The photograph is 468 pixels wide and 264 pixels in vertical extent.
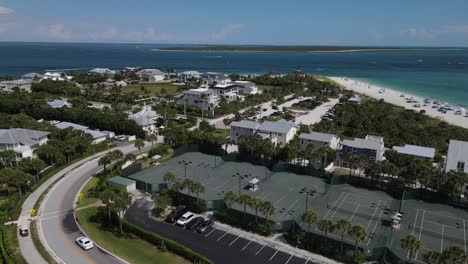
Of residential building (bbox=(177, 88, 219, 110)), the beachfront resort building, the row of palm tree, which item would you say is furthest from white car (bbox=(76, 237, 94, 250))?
residential building (bbox=(177, 88, 219, 110))

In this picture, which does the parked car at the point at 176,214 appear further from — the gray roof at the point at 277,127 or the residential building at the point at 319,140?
the gray roof at the point at 277,127

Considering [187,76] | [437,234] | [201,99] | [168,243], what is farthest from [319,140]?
[187,76]

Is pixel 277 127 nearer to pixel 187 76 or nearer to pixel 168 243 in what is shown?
pixel 168 243

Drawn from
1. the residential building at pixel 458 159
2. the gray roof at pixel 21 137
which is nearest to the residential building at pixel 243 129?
the residential building at pixel 458 159

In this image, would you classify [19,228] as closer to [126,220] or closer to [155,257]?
[126,220]

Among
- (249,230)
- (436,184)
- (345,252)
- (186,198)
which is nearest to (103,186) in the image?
(186,198)

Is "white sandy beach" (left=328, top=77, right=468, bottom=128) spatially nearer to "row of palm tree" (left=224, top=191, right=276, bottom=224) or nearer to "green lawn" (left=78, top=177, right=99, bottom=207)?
"row of palm tree" (left=224, top=191, right=276, bottom=224)
